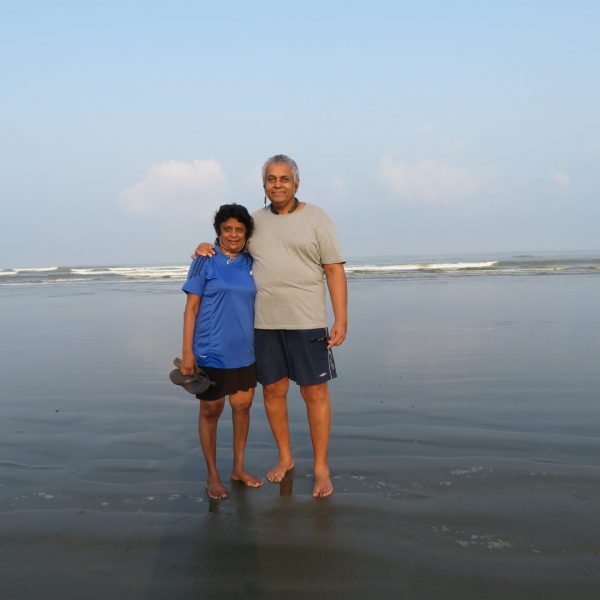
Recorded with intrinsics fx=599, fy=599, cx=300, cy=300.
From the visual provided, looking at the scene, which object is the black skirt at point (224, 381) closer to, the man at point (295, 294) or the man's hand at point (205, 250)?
the man at point (295, 294)

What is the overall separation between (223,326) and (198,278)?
319 mm

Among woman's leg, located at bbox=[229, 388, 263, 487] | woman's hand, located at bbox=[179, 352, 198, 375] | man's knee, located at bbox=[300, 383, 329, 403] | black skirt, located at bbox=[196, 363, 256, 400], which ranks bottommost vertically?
woman's leg, located at bbox=[229, 388, 263, 487]

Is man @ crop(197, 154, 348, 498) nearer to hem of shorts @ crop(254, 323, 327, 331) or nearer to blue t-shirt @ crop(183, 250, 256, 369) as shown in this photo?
hem of shorts @ crop(254, 323, 327, 331)

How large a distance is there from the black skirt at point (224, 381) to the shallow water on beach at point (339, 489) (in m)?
0.54

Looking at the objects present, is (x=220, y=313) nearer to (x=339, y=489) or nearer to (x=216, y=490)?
(x=216, y=490)

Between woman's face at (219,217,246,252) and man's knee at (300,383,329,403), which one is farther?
man's knee at (300,383,329,403)

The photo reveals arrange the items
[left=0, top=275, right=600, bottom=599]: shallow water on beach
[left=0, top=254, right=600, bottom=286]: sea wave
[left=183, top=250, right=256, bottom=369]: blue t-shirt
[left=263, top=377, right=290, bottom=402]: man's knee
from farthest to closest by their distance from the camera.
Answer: [left=0, top=254, right=600, bottom=286]: sea wave → [left=263, top=377, right=290, bottom=402]: man's knee → [left=183, top=250, right=256, bottom=369]: blue t-shirt → [left=0, top=275, right=600, bottom=599]: shallow water on beach

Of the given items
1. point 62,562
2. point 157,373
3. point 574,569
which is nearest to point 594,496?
point 574,569

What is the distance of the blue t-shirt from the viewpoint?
3.53 metres

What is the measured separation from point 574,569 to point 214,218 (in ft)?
8.51

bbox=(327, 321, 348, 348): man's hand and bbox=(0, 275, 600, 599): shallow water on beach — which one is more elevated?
bbox=(327, 321, 348, 348): man's hand

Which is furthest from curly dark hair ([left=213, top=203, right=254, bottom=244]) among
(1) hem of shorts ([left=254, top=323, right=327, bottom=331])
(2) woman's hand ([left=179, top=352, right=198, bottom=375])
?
(2) woman's hand ([left=179, top=352, right=198, bottom=375])

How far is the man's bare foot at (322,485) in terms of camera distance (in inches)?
130

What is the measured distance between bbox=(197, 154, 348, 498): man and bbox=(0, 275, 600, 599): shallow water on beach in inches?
21.7
